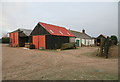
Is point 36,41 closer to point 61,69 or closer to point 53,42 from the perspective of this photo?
point 53,42

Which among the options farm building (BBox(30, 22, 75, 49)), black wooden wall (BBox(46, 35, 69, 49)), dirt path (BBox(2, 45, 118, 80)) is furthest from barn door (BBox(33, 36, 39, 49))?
dirt path (BBox(2, 45, 118, 80))

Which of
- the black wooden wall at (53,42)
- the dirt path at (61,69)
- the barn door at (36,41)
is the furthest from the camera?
the barn door at (36,41)

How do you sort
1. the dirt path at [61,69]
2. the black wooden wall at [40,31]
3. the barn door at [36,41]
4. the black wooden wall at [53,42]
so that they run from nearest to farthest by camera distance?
the dirt path at [61,69] < the black wooden wall at [53,42] < the black wooden wall at [40,31] < the barn door at [36,41]

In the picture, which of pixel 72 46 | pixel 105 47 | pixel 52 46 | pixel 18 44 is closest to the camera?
pixel 105 47

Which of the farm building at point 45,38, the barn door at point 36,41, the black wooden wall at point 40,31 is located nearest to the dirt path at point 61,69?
the farm building at point 45,38

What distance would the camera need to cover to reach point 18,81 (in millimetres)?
2910

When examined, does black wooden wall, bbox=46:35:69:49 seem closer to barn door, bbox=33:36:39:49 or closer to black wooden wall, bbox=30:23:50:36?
black wooden wall, bbox=30:23:50:36

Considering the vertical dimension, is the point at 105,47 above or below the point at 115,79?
above

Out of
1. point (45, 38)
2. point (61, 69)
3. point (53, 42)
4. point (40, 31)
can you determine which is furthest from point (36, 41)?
point (61, 69)

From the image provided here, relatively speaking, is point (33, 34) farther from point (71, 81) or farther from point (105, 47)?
point (71, 81)

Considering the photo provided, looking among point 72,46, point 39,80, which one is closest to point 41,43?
point 72,46

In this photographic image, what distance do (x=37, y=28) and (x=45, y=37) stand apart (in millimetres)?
3550

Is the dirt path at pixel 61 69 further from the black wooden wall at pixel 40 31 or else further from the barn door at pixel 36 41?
the barn door at pixel 36 41

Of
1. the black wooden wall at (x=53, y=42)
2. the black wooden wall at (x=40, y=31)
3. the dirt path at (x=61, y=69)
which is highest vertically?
the black wooden wall at (x=40, y=31)
